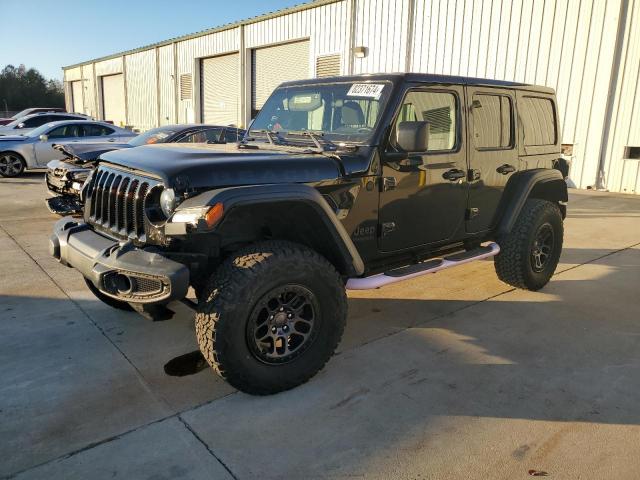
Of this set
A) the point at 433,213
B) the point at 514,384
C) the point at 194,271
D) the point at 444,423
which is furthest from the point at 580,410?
the point at 194,271

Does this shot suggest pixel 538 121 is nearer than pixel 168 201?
No

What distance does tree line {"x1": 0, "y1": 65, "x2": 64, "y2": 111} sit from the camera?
53.8 metres

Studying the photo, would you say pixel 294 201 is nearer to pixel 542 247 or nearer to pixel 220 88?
pixel 542 247

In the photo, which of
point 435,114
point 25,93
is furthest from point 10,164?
point 25,93

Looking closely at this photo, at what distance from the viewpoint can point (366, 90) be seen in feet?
11.8

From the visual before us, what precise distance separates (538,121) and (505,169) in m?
0.84

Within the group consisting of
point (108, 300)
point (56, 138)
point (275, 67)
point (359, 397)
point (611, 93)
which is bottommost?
point (359, 397)

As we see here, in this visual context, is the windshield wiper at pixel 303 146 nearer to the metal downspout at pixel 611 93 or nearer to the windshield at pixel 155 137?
the windshield at pixel 155 137

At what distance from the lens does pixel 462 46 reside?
13297 millimetres

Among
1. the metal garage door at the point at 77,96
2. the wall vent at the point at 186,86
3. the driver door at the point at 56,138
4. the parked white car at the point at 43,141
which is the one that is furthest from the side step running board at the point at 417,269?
the metal garage door at the point at 77,96

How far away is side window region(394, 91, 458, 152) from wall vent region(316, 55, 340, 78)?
13369 millimetres

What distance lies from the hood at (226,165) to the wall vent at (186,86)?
22.4 metres

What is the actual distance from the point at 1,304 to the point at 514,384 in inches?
164

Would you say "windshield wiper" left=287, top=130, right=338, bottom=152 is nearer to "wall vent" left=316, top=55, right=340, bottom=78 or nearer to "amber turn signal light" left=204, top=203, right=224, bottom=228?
"amber turn signal light" left=204, top=203, right=224, bottom=228
